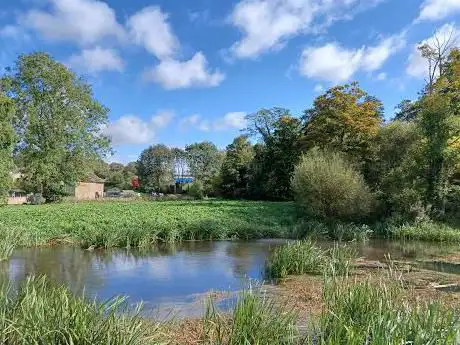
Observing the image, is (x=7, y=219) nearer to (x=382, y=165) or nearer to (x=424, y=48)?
(x=382, y=165)

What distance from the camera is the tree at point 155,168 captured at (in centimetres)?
8019

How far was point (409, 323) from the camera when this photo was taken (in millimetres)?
4715

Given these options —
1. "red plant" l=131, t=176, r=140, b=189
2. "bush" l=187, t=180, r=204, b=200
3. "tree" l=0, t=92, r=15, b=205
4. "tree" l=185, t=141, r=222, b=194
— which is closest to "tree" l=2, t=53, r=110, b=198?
"tree" l=0, t=92, r=15, b=205

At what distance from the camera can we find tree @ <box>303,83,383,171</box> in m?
34.6

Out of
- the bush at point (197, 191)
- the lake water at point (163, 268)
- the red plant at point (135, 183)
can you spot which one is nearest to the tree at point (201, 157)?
the red plant at point (135, 183)

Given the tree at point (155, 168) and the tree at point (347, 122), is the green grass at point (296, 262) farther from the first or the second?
the tree at point (155, 168)

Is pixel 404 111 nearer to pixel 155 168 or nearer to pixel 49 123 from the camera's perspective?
pixel 49 123

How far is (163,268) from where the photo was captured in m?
14.8

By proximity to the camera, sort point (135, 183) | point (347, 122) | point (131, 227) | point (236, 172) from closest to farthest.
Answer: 1. point (131, 227)
2. point (347, 122)
3. point (236, 172)
4. point (135, 183)

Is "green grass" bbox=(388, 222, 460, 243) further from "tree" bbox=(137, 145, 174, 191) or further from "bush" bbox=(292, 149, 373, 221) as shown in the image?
"tree" bbox=(137, 145, 174, 191)

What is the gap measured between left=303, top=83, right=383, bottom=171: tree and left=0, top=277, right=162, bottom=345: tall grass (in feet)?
97.1

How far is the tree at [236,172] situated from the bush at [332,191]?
2838 centimetres

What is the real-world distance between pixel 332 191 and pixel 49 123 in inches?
1049

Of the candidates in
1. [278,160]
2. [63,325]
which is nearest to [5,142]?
[63,325]
